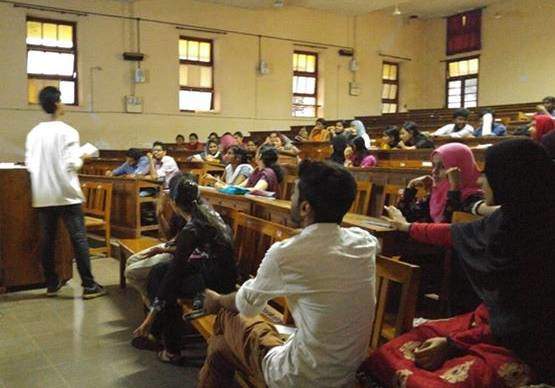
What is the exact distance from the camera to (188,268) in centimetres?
279

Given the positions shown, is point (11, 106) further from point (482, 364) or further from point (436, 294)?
point (482, 364)

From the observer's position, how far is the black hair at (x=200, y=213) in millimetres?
2607

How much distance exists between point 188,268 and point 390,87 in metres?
14.0

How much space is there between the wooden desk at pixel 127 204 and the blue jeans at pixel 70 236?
1908 mm

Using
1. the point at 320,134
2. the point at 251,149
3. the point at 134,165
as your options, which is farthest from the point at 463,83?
the point at 134,165

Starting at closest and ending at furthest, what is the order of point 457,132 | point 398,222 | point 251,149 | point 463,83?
point 398,222 < point 457,132 < point 251,149 < point 463,83

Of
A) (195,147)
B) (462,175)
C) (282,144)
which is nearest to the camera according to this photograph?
(462,175)

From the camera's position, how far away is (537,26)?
12906 millimetres

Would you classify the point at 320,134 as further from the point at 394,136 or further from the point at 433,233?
the point at 433,233

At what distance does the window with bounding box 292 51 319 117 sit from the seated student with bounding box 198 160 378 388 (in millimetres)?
12328

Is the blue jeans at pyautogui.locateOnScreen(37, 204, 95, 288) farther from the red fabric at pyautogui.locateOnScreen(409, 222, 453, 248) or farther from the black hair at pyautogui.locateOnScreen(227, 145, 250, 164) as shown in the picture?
the red fabric at pyautogui.locateOnScreen(409, 222, 453, 248)

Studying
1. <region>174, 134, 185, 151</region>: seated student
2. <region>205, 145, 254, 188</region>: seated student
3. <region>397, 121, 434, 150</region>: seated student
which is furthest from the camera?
<region>174, 134, 185, 151</region>: seated student

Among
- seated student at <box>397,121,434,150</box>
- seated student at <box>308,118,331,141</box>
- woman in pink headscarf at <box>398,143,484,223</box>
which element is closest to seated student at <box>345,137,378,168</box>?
seated student at <box>397,121,434,150</box>

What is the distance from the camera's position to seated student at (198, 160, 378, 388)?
155 cm
